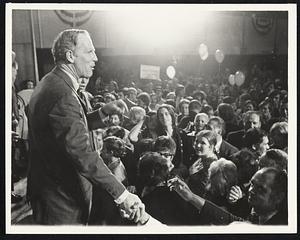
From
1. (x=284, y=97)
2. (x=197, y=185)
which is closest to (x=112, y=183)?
(x=197, y=185)

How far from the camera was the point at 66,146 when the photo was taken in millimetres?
1979

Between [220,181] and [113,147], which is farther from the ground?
[113,147]

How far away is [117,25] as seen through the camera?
6.67 ft

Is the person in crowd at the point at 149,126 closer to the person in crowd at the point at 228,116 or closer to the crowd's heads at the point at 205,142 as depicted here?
the crowd's heads at the point at 205,142

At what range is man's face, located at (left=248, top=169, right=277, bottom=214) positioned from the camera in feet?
6.67

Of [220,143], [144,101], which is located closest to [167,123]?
[144,101]

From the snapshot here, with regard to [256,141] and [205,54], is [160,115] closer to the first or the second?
[205,54]

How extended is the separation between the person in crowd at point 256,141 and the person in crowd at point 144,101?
45 centimetres

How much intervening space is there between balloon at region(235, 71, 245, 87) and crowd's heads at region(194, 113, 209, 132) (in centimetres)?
20

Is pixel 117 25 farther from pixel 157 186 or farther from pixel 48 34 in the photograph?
pixel 157 186

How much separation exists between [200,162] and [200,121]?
0.60 ft

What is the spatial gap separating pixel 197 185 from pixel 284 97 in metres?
0.55

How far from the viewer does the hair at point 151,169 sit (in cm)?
203

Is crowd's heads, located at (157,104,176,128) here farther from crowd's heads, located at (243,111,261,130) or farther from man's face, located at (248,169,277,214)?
man's face, located at (248,169,277,214)
